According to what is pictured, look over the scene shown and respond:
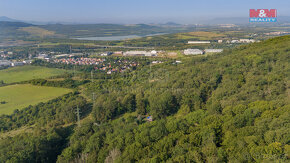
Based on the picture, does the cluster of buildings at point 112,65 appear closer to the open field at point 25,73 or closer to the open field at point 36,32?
the open field at point 25,73

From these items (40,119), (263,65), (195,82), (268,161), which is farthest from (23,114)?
(263,65)

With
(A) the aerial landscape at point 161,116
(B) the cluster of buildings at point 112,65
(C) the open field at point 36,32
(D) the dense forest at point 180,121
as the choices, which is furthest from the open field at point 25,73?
(C) the open field at point 36,32

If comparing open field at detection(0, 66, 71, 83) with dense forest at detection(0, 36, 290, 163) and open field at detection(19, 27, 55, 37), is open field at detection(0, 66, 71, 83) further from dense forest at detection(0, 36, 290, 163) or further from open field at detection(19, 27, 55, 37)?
open field at detection(19, 27, 55, 37)

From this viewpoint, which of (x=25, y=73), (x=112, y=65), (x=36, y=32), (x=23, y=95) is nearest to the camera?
(x=23, y=95)

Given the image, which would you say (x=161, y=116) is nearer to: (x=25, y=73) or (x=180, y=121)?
(x=180, y=121)

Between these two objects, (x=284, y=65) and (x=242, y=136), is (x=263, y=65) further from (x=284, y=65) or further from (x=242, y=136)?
(x=242, y=136)

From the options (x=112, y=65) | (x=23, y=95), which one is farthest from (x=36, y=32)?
(x=23, y=95)

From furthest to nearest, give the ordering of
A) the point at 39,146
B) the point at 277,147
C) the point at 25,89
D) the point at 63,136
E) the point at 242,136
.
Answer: the point at 25,89, the point at 63,136, the point at 39,146, the point at 242,136, the point at 277,147
